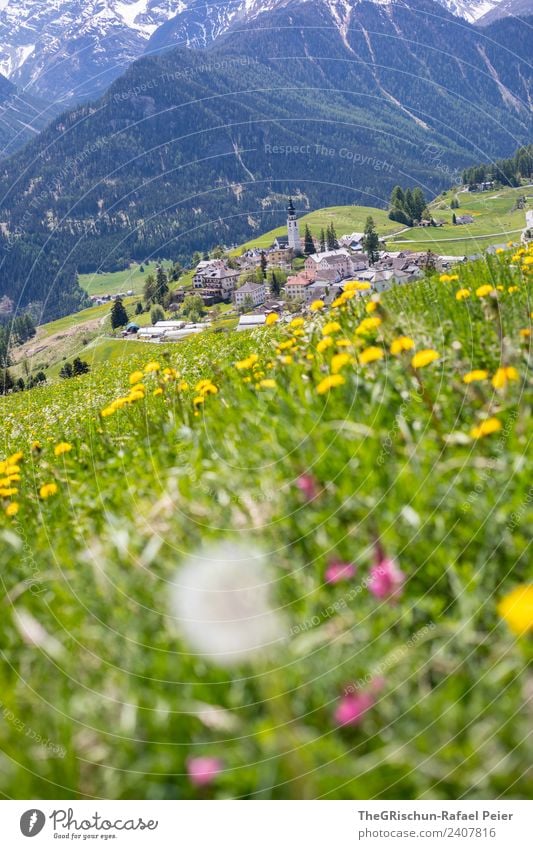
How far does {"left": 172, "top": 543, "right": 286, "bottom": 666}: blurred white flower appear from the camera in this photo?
3.21 m

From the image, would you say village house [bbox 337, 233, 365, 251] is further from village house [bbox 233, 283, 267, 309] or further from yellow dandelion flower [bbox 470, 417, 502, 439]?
yellow dandelion flower [bbox 470, 417, 502, 439]

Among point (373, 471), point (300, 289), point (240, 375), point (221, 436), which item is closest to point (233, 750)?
point (373, 471)

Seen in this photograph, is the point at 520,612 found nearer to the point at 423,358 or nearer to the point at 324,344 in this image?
the point at 423,358

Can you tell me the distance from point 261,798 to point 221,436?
127 inches

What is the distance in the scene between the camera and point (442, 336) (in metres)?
5.92

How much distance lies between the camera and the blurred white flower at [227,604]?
3.21m

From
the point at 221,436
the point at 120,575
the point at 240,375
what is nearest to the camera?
the point at 120,575

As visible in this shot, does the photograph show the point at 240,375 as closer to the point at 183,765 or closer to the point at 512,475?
the point at 512,475

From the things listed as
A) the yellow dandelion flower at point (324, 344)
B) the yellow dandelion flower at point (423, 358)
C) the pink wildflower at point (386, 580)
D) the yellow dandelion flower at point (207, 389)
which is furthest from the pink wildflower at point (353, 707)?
the yellow dandelion flower at point (207, 389)

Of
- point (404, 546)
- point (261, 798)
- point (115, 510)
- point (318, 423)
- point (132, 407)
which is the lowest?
point (261, 798)

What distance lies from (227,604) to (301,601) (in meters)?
0.40

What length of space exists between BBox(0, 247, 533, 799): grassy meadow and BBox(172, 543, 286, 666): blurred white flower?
0.01m

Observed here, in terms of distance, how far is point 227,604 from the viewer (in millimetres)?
3508

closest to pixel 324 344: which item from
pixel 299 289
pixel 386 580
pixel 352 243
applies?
pixel 386 580
